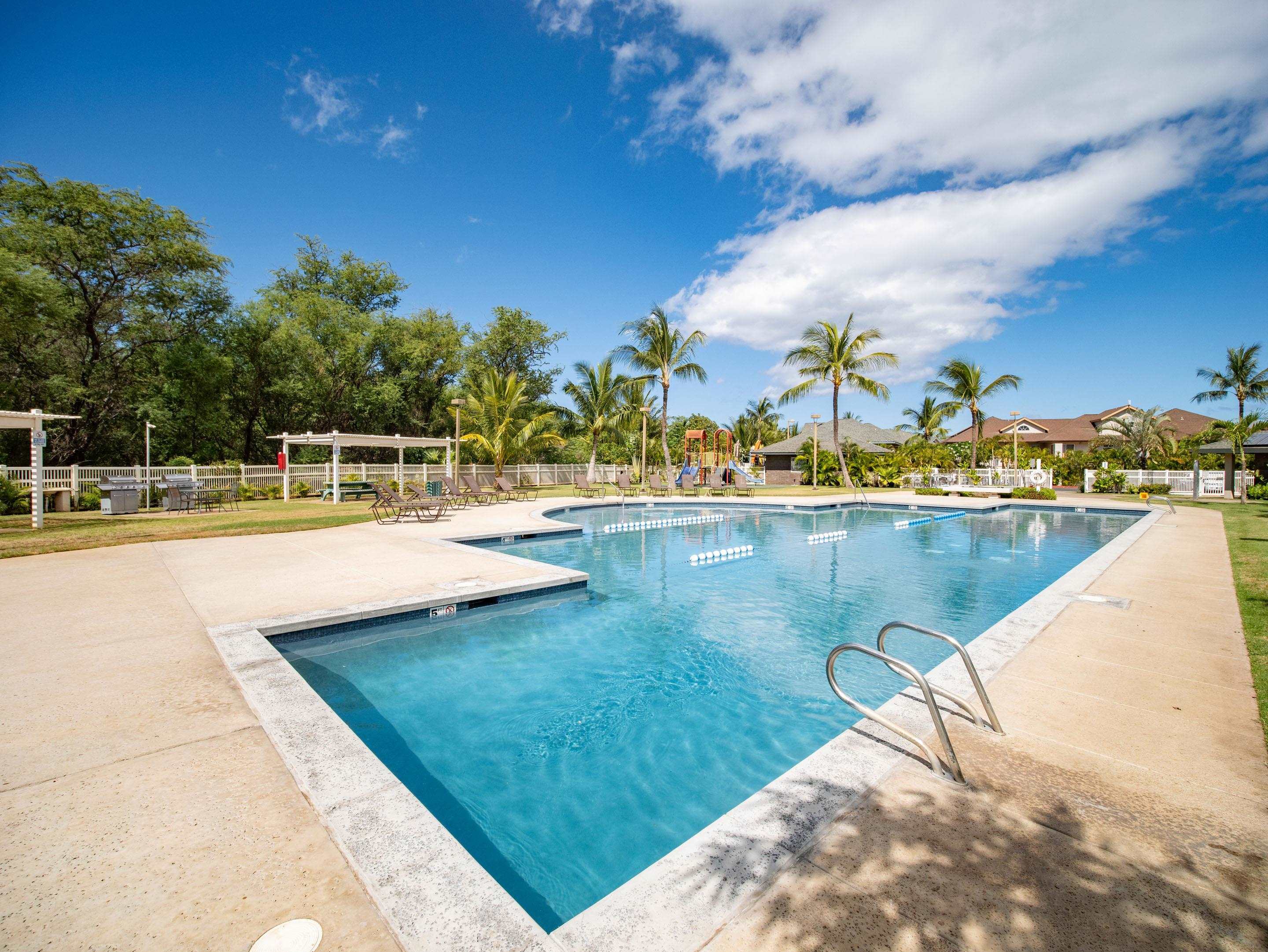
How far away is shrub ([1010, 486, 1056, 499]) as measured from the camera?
2055 cm

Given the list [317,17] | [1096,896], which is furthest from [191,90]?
[1096,896]

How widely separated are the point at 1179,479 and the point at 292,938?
1489 inches

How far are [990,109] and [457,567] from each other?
17000 mm

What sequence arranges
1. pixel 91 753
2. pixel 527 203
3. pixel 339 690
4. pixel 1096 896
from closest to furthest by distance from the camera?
pixel 1096 896
pixel 91 753
pixel 339 690
pixel 527 203

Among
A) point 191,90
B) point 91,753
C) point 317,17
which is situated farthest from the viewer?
point 191,90

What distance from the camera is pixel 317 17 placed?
517 inches

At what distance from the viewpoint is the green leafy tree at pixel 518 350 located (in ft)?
113

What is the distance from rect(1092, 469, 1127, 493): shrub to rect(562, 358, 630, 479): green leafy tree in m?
24.3

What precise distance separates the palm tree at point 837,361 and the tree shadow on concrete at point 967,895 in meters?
23.9

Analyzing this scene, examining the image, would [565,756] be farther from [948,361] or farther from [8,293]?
[948,361]

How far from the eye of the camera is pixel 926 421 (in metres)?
45.1

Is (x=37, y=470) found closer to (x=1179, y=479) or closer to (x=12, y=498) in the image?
(x=12, y=498)

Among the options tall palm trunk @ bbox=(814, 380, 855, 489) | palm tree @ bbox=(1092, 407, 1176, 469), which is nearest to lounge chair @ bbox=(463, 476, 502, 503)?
tall palm trunk @ bbox=(814, 380, 855, 489)

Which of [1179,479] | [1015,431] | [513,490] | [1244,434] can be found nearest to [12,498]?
[513,490]
